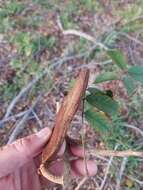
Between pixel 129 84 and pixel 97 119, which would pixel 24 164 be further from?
pixel 129 84

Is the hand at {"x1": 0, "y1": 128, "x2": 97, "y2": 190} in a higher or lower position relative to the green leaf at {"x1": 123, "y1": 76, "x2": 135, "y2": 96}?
lower

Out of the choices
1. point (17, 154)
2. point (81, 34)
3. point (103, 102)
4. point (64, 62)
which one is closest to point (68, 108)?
point (103, 102)

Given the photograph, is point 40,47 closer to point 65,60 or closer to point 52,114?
point 65,60

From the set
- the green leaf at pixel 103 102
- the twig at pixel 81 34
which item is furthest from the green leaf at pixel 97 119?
the twig at pixel 81 34

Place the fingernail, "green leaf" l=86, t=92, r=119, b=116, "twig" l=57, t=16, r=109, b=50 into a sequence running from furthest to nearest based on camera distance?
"twig" l=57, t=16, r=109, b=50 < the fingernail < "green leaf" l=86, t=92, r=119, b=116

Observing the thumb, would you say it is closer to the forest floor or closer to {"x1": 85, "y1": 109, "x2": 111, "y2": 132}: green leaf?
{"x1": 85, "y1": 109, "x2": 111, "y2": 132}: green leaf

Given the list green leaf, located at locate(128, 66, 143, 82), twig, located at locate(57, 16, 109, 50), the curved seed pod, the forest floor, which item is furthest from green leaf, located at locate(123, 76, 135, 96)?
twig, located at locate(57, 16, 109, 50)
